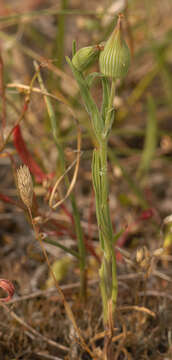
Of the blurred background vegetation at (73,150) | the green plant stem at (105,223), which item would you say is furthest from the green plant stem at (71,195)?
the green plant stem at (105,223)

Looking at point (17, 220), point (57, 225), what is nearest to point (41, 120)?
point (17, 220)

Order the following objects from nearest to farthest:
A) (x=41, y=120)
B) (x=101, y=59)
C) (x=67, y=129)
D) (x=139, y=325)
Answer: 1. (x=101, y=59)
2. (x=139, y=325)
3. (x=67, y=129)
4. (x=41, y=120)

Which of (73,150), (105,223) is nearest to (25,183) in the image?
(105,223)

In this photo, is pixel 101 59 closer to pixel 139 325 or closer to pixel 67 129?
pixel 139 325

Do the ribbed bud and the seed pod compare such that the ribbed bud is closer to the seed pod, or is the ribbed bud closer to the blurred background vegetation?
the seed pod

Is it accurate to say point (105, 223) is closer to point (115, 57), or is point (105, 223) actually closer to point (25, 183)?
point (25, 183)

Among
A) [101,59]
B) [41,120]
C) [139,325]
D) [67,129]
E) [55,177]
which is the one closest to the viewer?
[101,59]

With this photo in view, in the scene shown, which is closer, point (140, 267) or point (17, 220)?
point (140, 267)
